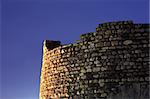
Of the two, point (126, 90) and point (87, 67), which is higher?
point (87, 67)

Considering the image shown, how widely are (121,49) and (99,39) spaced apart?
2.56 ft

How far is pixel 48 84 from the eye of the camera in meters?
11.5

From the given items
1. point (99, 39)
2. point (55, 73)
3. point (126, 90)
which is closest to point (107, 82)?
point (126, 90)

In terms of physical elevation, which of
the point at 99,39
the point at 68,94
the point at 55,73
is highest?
the point at 99,39

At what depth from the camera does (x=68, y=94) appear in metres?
10.3

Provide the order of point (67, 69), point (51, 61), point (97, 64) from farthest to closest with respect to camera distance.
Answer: point (51, 61) < point (67, 69) < point (97, 64)

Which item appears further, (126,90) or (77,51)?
(77,51)

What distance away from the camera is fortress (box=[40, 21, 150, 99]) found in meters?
9.25

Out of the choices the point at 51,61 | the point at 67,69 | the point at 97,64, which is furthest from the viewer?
the point at 51,61

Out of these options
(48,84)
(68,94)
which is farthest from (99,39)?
(48,84)

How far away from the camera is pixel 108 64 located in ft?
31.5

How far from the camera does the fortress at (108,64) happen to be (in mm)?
9250

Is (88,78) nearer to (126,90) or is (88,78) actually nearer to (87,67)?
(87,67)

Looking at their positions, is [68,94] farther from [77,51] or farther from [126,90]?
[126,90]
